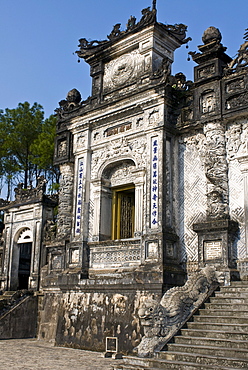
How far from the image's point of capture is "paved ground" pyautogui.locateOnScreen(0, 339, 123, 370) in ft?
28.3

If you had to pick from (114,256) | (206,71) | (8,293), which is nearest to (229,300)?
(114,256)

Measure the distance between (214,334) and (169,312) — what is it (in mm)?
1079

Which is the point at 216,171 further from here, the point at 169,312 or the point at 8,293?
the point at 8,293

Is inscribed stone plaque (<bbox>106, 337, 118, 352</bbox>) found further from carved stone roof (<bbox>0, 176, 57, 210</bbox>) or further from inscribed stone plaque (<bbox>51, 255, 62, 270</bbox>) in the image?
carved stone roof (<bbox>0, 176, 57, 210</bbox>)

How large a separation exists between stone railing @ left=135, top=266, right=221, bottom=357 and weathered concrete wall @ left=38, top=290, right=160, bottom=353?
1.48 m

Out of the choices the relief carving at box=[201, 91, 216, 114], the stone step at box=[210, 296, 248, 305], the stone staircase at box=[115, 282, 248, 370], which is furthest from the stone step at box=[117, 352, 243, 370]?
the relief carving at box=[201, 91, 216, 114]

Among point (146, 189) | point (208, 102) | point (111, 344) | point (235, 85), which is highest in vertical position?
point (235, 85)

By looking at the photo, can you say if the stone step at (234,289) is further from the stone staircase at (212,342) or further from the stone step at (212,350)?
the stone step at (212,350)

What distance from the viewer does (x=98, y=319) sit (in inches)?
451

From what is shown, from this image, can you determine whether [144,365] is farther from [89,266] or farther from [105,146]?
[105,146]

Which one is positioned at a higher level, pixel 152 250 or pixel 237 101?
pixel 237 101

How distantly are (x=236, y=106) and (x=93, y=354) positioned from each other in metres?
6.94

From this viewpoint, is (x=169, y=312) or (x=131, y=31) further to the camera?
(x=131, y=31)

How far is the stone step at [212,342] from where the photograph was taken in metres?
7.15
